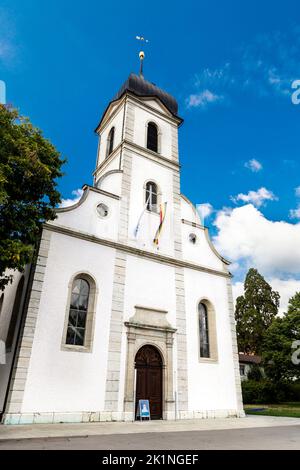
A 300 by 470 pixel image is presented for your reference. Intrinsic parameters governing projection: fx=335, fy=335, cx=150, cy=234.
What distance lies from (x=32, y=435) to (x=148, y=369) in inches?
265

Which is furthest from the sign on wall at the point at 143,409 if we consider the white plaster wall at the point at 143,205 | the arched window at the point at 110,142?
the arched window at the point at 110,142

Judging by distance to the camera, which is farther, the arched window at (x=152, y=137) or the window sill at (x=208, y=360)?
the arched window at (x=152, y=137)

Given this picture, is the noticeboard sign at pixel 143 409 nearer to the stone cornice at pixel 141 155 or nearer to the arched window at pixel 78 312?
the arched window at pixel 78 312

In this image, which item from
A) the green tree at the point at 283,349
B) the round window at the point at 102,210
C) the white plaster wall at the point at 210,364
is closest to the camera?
the white plaster wall at the point at 210,364

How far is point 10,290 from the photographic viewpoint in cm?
1548

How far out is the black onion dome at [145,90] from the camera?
2103 cm

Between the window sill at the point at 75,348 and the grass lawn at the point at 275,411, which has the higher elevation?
the window sill at the point at 75,348

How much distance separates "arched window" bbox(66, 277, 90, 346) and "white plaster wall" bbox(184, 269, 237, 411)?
5.25m

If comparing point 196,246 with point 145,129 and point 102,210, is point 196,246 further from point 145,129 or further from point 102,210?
point 145,129

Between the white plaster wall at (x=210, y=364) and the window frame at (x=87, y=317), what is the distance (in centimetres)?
498

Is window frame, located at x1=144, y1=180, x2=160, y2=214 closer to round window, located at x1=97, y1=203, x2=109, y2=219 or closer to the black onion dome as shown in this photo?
round window, located at x1=97, y1=203, x2=109, y2=219

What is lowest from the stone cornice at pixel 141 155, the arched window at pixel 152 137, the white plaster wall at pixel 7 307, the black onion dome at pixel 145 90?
the white plaster wall at pixel 7 307

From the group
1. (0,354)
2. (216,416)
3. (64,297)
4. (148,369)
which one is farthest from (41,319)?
(216,416)
